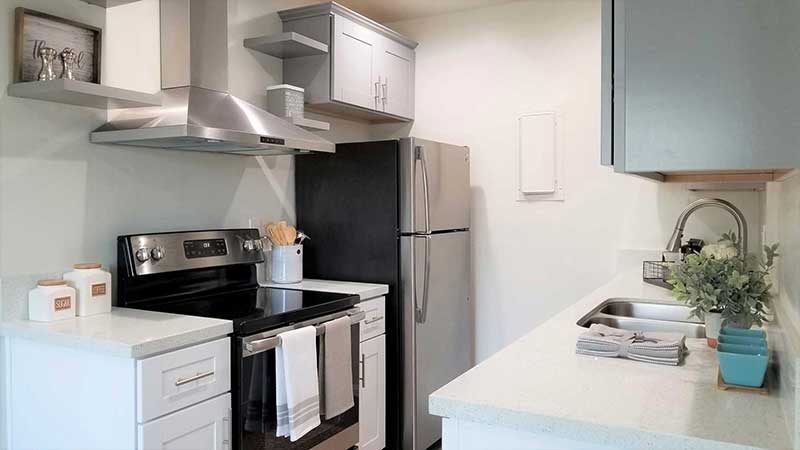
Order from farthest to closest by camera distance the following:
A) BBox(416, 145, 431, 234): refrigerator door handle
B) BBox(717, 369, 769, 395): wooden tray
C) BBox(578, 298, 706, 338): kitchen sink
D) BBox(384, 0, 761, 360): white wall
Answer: BBox(384, 0, 761, 360): white wall, BBox(416, 145, 431, 234): refrigerator door handle, BBox(578, 298, 706, 338): kitchen sink, BBox(717, 369, 769, 395): wooden tray

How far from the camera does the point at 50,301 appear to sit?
2.03 meters

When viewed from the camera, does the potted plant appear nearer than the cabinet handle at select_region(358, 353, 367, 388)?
Yes

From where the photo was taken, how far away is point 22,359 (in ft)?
6.61

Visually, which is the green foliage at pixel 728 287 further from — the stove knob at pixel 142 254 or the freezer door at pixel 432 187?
the stove knob at pixel 142 254

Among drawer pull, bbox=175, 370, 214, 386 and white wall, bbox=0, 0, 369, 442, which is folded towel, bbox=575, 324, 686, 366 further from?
white wall, bbox=0, 0, 369, 442

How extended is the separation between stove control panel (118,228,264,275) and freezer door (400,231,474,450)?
2.60ft

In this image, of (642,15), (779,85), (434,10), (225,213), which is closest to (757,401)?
(779,85)

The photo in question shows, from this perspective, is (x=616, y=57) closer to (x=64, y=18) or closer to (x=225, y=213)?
(x=64, y=18)

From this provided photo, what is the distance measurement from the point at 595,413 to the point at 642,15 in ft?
2.33

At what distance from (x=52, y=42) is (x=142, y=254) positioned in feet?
2.77

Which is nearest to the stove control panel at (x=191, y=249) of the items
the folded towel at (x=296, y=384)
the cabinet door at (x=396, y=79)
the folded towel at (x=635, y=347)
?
the folded towel at (x=296, y=384)

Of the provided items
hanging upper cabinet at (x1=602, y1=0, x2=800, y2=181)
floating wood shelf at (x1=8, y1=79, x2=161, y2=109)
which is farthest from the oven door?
hanging upper cabinet at (x1=602, y1=0, x2=800, y2=181)

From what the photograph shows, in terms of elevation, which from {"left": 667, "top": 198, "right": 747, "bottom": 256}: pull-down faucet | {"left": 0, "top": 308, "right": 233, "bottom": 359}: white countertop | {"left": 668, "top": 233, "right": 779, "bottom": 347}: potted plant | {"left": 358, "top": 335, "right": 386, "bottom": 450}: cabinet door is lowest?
{"left": 358, "top": 335, "right": 386, "bottom": 450}: cabinet door

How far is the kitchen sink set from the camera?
2.00 metres
